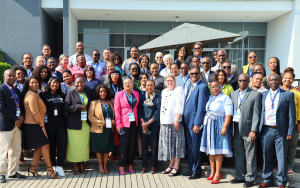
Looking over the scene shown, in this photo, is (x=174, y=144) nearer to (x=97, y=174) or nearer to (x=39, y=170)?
(x=97, y=174)

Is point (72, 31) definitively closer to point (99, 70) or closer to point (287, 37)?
point (99, 70)

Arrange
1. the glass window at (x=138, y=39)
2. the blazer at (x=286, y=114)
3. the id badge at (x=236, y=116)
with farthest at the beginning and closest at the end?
1. the glass window at (x=138, y=39)
2. the id badge at (x=236, y=116)
3. the blazer at (x=286, y=114)

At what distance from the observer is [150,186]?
15.7ft

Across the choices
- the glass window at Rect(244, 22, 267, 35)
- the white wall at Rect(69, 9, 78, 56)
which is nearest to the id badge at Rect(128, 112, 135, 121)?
the white wall at Rect(69, 9, 78, 56)

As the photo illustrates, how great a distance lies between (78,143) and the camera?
5.27 metres

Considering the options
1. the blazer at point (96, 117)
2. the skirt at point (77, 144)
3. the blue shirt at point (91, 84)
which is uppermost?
the blue shirt at point (91, 84)

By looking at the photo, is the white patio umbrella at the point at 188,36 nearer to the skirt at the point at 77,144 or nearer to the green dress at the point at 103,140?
the green dress at the point at 103,140

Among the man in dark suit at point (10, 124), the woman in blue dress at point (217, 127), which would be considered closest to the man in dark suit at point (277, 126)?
the woman in blue dress at point (217, 127)

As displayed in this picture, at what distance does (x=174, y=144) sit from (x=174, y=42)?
322 cm

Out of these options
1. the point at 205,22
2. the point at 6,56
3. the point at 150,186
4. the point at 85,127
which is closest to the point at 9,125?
the point at 85,127

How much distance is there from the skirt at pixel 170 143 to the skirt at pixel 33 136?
235 cm

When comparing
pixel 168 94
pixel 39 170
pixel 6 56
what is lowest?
pixel 39 170

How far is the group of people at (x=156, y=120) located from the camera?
15.3 feet

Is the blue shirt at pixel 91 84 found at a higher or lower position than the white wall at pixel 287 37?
lower
